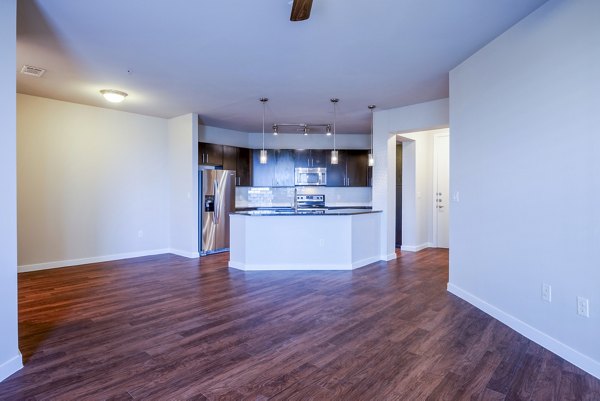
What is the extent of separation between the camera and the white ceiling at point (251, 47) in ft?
8.46

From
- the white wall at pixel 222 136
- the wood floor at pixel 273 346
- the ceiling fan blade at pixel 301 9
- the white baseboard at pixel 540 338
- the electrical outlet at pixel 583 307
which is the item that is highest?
the white wall at pixel 222 136

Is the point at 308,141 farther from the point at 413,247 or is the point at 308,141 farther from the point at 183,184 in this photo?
the point at 413,247

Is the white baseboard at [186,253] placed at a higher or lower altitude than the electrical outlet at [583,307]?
lower

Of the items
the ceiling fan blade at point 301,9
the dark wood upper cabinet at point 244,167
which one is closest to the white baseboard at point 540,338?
the ceiling fan blade at point 301,9

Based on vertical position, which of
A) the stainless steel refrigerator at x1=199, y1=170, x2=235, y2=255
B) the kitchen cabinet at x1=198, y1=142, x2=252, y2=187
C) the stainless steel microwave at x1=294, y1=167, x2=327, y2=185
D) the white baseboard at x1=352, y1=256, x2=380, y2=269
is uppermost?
the kitchen cabinet at x1=198, y1=142, x2=252, y2=187

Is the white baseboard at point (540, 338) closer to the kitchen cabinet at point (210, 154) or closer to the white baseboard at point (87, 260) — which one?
the kitchen cabinet at point (210, 154)

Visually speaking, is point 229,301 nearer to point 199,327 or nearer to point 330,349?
point 199,327

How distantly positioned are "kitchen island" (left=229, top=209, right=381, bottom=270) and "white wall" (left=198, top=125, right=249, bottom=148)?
105 inches

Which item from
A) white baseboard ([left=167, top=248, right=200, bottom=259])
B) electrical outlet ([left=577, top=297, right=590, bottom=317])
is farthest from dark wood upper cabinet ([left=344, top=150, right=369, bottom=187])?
electrical outlet ([left=577, top=297, right=590, bottom=317])

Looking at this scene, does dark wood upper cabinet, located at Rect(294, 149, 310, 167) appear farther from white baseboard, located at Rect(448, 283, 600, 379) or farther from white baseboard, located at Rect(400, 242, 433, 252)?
white baseboard, located at Rect(448, 283, 600, 379)

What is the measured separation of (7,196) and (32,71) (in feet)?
8.61

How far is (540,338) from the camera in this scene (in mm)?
2578

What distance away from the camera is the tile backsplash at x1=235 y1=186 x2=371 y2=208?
7809 millimetres

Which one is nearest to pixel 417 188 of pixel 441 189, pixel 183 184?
pixel 441 189
